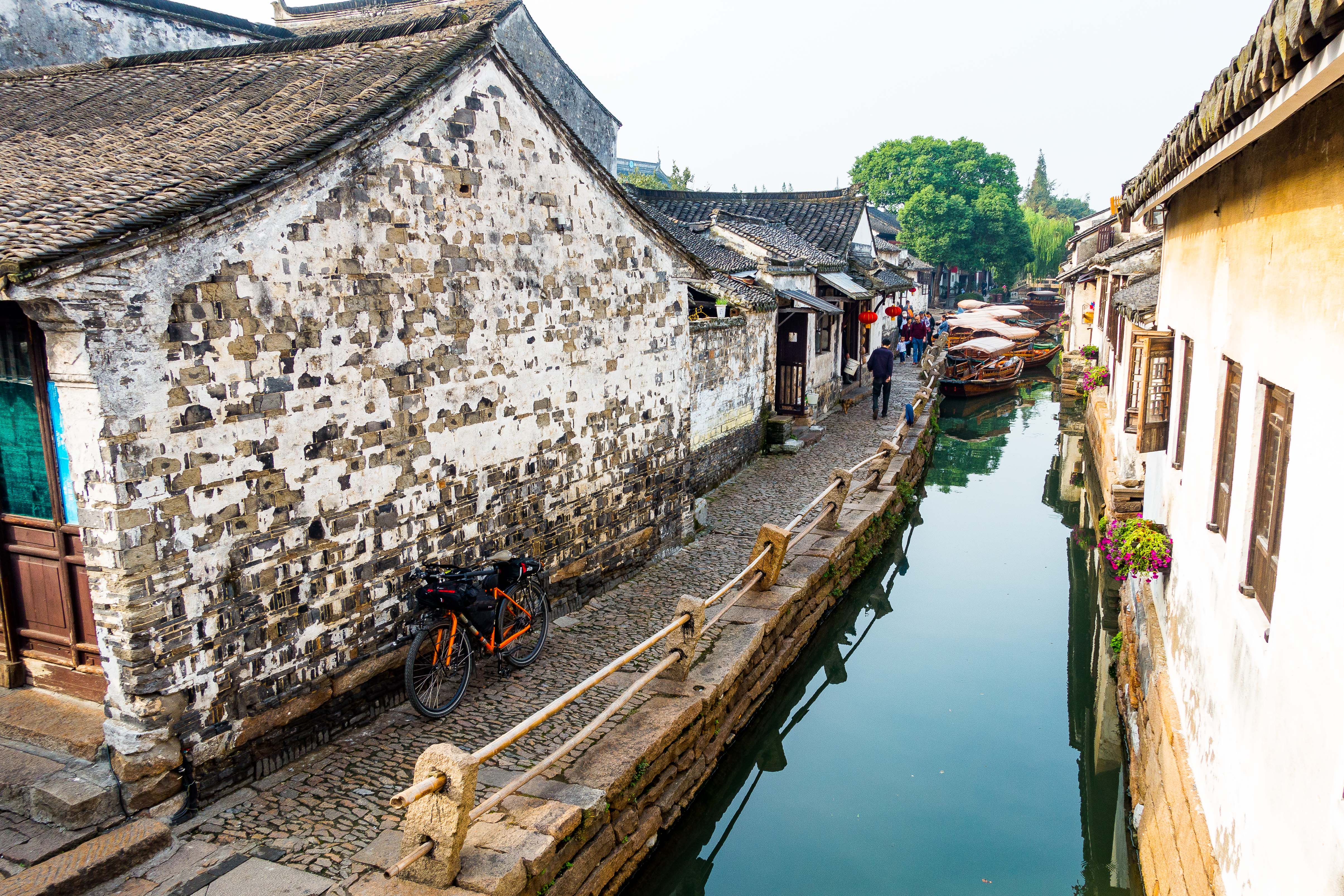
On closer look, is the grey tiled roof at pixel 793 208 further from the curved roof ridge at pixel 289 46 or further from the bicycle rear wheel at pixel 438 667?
the bicycle rear wheel at pixel 438 667

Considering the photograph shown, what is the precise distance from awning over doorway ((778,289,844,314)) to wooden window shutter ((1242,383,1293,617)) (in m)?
12.9

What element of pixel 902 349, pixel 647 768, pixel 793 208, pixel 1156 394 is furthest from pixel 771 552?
pixel 902 349

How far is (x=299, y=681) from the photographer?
5727mm

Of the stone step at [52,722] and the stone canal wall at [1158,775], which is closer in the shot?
the stone canal wall at [1158,775]

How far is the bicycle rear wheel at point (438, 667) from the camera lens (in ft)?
20.3

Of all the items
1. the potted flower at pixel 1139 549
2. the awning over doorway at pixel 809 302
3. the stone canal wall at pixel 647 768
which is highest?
the awning over doorway at pixel 809 302

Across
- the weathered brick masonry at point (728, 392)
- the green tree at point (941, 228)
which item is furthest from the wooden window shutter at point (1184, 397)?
the green tree at point (941, 228)

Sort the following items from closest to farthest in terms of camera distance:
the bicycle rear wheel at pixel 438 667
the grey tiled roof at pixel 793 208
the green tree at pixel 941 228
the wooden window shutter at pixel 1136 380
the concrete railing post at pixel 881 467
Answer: the bicycle rear wheel at pixel 438 667, the wooden window shutter at pixel 1136 380, the concrete railing post at pixel 881 467, the grey tiled roof at pixel 793 208, the green tree at pixel 941 228

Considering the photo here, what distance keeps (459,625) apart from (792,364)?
12797mm

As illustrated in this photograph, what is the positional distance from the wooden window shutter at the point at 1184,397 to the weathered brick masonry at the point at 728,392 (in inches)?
238

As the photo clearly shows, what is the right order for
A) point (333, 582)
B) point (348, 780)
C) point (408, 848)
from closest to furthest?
1. point (408, 848)
2. point (348, 780)
3. point (333, 582)

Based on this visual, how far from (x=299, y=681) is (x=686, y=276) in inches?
255

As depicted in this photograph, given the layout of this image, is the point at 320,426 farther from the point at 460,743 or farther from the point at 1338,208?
the point at 1338,208

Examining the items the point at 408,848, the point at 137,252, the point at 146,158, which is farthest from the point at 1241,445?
the point at 146,158
